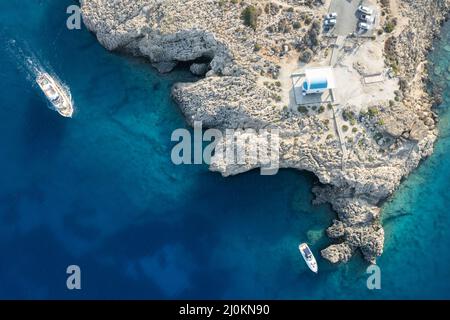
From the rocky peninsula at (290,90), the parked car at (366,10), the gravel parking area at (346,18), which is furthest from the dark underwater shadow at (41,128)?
the parked car at (366,10)

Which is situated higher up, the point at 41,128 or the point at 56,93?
the point at 56,93

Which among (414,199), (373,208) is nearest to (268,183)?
(373,208)

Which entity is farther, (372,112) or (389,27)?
(389,27)

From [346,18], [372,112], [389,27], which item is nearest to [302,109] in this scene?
[372,112]

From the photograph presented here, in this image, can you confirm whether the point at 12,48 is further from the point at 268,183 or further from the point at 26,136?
the point at 268,183

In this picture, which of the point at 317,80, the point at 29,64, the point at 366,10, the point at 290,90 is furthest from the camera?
the point at 29,64

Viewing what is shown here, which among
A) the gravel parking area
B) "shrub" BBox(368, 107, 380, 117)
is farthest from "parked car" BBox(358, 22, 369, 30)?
"shrub" BBox(368, 107, 380, 117)

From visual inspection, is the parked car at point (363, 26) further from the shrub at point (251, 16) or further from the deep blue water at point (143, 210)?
the deep blue water at point (143, 210)

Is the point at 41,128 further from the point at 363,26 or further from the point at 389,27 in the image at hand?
the point at 389,27
